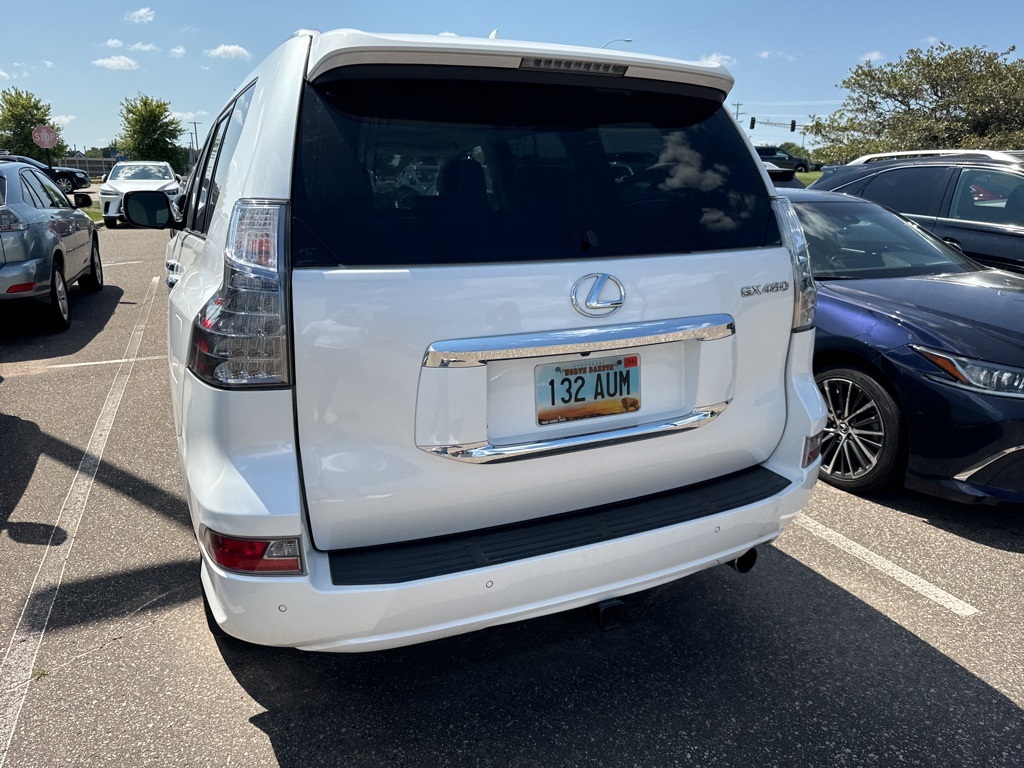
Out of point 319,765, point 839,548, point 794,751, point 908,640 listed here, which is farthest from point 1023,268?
point 319,765

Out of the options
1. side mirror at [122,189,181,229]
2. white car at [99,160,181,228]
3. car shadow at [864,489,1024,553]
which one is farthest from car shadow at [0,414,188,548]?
white car at [99,160,181,228]

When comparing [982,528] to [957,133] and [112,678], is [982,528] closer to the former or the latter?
[112,678]

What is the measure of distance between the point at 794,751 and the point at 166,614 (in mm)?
2345

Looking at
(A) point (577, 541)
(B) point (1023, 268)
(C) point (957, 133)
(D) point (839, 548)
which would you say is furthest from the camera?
(C) point (957, 133)

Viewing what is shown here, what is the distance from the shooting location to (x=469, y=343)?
2.00 meters

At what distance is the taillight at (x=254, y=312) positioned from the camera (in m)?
1.92

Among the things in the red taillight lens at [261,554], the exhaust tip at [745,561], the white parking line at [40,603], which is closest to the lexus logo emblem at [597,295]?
the red taillight lens at [261,554]

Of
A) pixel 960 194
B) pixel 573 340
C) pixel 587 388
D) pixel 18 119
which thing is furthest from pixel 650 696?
pixel 18 119

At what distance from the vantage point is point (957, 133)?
76.6ft

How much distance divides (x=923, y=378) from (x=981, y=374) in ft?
0.82

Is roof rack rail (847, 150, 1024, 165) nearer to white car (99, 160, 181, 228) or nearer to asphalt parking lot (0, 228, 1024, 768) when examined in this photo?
asphalt parking lot (0, 228, 1024, 768)

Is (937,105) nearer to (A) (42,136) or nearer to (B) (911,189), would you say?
(B) (911,189)

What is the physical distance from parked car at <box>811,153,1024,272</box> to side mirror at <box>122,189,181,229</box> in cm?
598

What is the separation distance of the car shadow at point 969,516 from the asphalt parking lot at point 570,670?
0.9 inches
